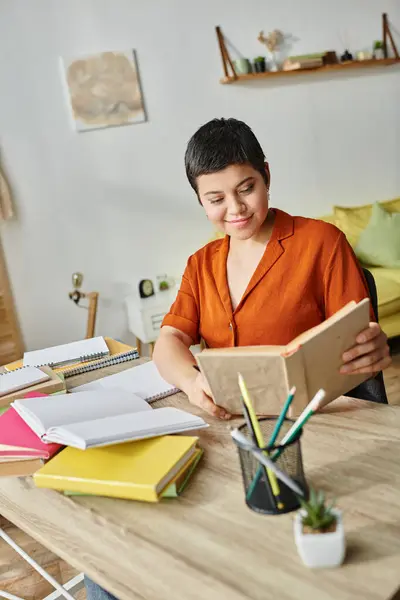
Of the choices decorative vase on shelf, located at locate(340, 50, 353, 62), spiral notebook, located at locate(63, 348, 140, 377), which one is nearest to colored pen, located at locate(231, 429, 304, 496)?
→ spiral notebook, located at locate(63, 348, 140, 377)

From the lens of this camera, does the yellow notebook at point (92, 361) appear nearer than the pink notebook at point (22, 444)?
No

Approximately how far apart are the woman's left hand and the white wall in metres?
2.65

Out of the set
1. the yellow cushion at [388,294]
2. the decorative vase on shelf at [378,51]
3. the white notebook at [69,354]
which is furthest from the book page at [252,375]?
the decorative vase on shelf at [378,51]

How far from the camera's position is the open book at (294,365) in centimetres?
101

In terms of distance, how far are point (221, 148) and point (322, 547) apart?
2.73ft

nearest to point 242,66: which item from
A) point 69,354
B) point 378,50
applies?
point 378,50

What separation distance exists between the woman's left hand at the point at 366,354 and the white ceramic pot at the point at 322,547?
39 cm

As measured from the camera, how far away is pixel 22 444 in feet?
3.64

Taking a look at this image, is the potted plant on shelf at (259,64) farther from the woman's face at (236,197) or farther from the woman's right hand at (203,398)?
the woman's right hand at (203,398)

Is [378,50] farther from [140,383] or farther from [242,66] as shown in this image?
[140,383]

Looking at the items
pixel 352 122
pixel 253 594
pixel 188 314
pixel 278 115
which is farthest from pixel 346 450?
pixel 352 122

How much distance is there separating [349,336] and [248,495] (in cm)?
34

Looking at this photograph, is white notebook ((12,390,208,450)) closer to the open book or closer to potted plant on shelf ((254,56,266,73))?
the open book

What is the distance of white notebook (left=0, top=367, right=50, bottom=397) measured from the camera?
1.42 metres
